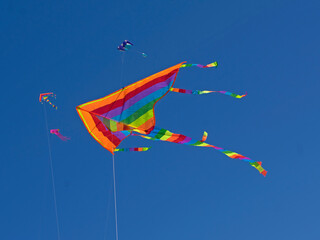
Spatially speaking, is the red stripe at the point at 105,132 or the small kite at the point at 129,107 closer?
the small kite at the point at 129,107

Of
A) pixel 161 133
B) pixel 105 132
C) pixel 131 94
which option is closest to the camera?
pixel 161 133

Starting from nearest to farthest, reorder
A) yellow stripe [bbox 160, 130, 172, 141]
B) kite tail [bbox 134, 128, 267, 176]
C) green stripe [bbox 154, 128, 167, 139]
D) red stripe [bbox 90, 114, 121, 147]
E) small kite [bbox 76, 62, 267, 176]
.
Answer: kite tail [bbox 134, 128, 267, 176], yellow stripe [bbox 160, 130, 172, 141], green stripe [bbox 154, 128, 167, 139], small kite [bbox 76, 62, 267, 176], red stripe [bbox 90, 114, 121, 147]

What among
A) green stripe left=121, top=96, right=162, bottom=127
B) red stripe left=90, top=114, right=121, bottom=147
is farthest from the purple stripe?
red stripe left=90, top=114, right=121, bottom=147

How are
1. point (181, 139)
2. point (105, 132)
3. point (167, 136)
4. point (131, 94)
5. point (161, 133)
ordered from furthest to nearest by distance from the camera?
point (105, 132), point (131, 94), point (161, 133), point (167, 136), point (181, 139)

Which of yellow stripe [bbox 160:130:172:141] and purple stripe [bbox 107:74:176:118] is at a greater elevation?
purple stripe [bbox 107:74:176:118]

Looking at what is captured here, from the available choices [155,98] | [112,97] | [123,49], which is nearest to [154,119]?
[155,98]

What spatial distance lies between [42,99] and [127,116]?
3.43 metres

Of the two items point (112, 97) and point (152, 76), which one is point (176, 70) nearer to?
point (152, 76)

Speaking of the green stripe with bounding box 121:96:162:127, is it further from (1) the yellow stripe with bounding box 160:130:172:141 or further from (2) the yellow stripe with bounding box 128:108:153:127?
(1) the yellow stripe with bounding box 160:130:172:141

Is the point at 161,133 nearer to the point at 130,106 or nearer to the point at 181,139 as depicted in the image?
the point at 181,139

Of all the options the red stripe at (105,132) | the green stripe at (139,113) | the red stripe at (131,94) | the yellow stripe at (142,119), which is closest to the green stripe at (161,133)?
the yellow stripe at (142,119)

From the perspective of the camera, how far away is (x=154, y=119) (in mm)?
11852

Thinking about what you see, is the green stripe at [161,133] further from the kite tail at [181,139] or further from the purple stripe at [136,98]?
the purple stripe at [136,98]

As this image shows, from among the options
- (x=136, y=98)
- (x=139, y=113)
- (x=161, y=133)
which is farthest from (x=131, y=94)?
(x=161, y=133)
